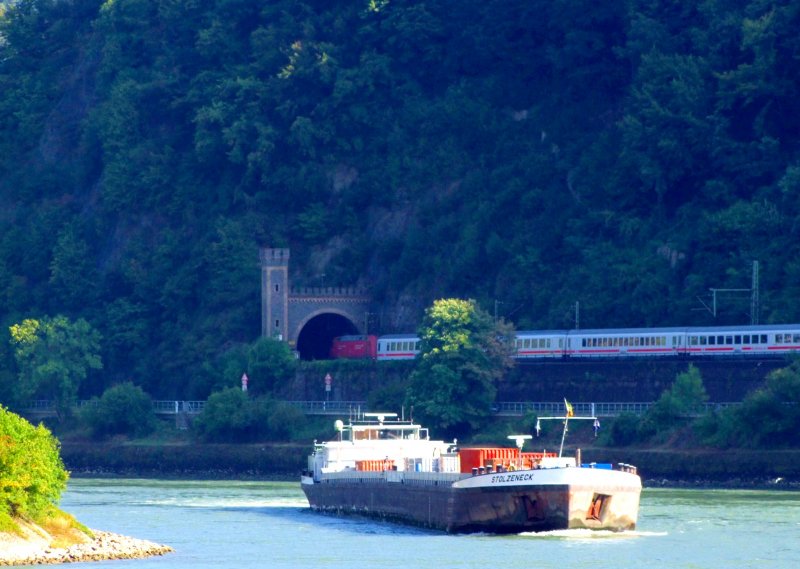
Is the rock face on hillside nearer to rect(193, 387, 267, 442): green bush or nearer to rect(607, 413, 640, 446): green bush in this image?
rect(607, 413, 640, 446): green bush

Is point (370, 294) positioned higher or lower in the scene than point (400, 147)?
lower

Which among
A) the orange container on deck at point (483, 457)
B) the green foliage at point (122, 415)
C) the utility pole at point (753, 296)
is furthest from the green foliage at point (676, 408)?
the green foliage at point (122, 415)

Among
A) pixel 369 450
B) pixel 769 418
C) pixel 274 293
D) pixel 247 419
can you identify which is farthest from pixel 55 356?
pixel 769 418

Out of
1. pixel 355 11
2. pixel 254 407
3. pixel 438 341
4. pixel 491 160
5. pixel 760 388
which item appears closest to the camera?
pixel 760 388

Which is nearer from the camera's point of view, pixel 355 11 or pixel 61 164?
pixel 355 11

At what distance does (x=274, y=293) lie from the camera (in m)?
143

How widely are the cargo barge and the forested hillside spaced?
36.7 metres

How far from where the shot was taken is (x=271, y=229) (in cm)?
15200

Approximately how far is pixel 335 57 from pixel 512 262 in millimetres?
23889

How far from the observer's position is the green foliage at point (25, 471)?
222ft

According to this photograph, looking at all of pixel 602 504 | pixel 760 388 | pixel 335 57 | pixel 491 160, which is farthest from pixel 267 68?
pixel 602 504

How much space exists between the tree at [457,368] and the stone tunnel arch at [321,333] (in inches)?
1031

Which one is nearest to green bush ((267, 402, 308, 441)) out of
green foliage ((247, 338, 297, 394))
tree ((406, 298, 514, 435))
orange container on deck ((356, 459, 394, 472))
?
green foliage ((247, 338, 297, 394))

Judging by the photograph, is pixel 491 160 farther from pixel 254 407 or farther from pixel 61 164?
pixel 61 164
